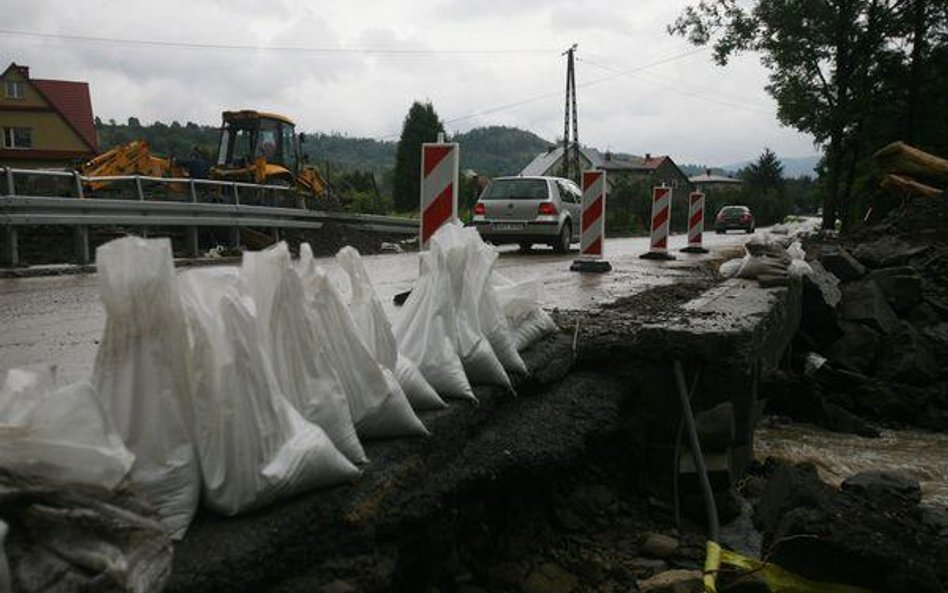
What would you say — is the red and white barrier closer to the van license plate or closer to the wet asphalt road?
the wet asphalt road

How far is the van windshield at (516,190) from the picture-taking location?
15.7 metres

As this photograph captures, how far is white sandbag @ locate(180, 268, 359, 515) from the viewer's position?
195 cm

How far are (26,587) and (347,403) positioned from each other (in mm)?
1078

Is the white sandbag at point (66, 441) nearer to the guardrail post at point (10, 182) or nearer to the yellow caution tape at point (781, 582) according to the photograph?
the yellow caution tape at point (781, 582)

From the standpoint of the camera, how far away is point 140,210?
10.9 metres

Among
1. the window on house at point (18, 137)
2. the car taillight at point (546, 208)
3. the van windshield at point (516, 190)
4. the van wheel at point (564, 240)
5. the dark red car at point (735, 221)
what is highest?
the window on house at point (18, 137)

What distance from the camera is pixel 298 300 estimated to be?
2.30m

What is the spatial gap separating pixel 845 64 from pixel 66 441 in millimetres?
28646

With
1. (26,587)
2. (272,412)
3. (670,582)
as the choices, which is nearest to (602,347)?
(670,582)

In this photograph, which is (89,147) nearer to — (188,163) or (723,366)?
(188,163)

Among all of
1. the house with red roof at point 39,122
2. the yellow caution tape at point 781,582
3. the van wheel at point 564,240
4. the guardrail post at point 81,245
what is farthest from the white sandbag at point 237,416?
the house with red roof at point 39,122

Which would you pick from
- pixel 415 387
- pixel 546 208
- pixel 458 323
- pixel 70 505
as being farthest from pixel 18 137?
pixel 70 505

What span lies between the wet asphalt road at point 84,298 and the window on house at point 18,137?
47.8 metres

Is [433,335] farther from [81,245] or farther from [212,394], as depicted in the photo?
[81,245]
